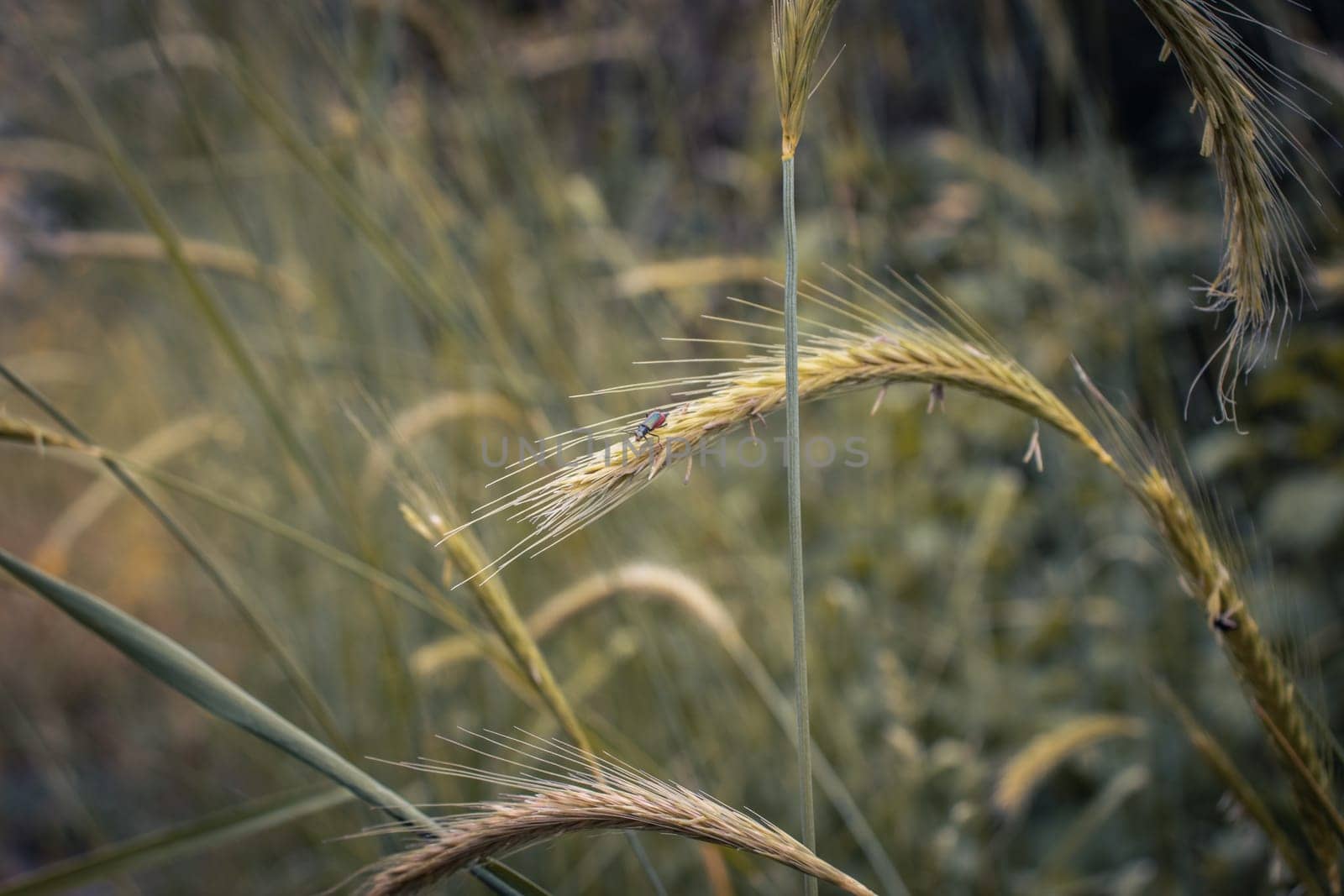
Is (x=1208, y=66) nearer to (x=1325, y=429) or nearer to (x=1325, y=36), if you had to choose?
(x=1325, y=429)

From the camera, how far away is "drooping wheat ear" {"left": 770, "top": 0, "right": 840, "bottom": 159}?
1.54ft

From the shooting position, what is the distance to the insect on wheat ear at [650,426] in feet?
1.60

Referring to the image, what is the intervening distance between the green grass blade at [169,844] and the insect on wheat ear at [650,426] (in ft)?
1.11

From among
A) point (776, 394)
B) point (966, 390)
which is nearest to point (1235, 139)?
point (966, 390)

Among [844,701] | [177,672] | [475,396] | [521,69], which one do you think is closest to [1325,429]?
[844,701]

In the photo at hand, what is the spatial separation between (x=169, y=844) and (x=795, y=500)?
0.49 m

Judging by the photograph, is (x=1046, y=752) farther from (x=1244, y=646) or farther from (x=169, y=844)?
(x=169, y=844)

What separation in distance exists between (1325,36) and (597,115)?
2167 millimetres

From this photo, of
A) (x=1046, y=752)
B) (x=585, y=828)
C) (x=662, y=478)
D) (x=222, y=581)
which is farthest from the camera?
(x=662, y=478)

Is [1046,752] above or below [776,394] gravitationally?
below

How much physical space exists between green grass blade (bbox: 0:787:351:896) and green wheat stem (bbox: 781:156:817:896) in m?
0.33

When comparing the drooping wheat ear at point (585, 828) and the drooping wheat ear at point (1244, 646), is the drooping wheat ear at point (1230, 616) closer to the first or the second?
the drooping wheat ear at point (1244, 646)

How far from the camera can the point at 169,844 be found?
58 cm

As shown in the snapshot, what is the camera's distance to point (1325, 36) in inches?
86.2
